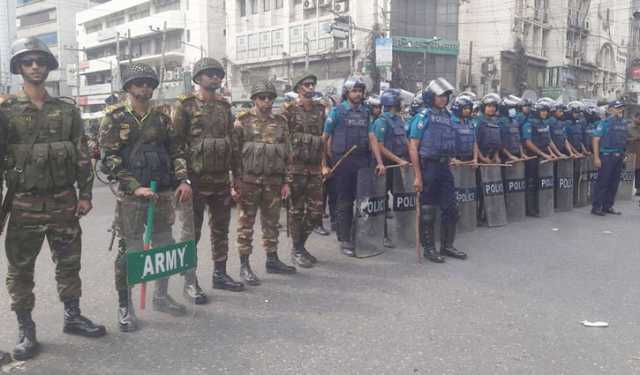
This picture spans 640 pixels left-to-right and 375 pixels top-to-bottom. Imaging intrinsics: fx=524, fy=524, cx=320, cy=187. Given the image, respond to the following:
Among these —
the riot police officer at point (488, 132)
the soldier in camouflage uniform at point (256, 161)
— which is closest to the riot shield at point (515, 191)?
the riot police officer at point (488, 132)

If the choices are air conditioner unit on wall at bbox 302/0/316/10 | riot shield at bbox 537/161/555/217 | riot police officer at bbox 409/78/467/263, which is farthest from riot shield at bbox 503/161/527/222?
air conditioner unit on wall at bbox 302/0/316/10

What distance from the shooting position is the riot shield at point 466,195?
6871 mm

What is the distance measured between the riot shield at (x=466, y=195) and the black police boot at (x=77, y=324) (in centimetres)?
466

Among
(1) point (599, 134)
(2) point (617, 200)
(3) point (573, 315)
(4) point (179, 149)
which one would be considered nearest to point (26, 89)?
(4) point (179, 149)

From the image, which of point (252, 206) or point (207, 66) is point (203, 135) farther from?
point (252, 206)

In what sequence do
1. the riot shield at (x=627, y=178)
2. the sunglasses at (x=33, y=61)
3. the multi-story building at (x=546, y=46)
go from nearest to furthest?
1. the sunglasses at (x=33, y=61)
2. the riot shield at (x=627, y=178)
3. the multi-story building at (x=546, y=46)

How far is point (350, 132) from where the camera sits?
19.3ft

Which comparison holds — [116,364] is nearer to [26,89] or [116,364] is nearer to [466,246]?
[26,89]

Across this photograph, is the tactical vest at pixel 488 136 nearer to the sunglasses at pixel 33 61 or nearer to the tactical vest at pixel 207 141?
the tactical vest at pixel 207 141

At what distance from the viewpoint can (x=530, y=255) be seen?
599cm

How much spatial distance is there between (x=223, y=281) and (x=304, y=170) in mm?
1477

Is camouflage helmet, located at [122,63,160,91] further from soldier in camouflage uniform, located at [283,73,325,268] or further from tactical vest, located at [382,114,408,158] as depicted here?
tactical vest, located at [382,114,408,158]

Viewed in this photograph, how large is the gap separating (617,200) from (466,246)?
5.62 metres

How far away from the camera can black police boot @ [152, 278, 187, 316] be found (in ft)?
13.5
